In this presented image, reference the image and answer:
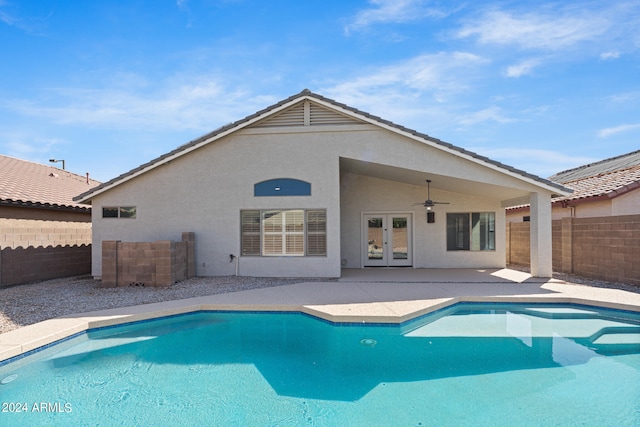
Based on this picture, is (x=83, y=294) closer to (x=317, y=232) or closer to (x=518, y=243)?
(x=317, y=232)

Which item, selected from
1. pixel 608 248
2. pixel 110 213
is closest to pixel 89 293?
pixel 110 213

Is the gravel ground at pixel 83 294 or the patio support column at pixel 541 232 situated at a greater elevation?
the patio support column at pixel 541 232

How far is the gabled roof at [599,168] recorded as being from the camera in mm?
17369

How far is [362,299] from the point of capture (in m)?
8.99

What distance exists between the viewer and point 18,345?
5.81 m

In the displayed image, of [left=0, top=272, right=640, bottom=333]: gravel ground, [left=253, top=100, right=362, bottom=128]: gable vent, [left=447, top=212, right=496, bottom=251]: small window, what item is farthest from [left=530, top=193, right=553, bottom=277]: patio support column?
[left=253, top=100, right=362, bottom=128]: gable vent

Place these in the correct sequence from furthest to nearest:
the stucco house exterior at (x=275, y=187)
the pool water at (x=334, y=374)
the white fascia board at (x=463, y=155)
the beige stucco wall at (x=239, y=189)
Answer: the beige stucco wall at (x=239, y=189)
the stucco house exterior at (x=275, y=187)
the white fascia board at (x=463, y=155)
the pool water at (x=334, y=374)

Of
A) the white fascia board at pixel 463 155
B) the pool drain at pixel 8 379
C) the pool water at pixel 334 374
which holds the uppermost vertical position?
the white fascia board at pixel 463 155

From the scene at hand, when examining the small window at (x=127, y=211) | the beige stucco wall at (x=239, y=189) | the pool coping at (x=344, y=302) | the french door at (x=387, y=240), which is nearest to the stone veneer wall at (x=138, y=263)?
the beige stucco wall at (x=239, y=189)

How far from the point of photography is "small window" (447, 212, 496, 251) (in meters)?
14.6

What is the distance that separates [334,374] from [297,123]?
9.09 metres

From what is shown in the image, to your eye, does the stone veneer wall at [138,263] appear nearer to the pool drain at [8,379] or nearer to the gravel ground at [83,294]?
the gravel ground at [83,294]

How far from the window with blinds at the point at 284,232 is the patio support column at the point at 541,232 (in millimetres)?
6980

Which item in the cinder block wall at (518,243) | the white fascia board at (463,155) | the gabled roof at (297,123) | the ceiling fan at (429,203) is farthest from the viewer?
the cinder block wall at (518,243)
